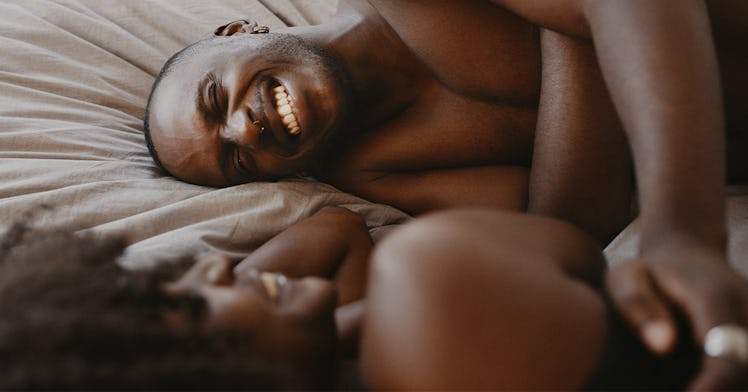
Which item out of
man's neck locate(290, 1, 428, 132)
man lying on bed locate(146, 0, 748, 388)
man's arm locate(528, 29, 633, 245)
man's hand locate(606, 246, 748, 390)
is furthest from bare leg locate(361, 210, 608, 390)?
man's neck locate(290, 1, 428, 132)

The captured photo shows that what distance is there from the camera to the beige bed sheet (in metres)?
1.16

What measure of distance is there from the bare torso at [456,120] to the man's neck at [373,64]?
1 cm

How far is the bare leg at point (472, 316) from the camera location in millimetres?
594

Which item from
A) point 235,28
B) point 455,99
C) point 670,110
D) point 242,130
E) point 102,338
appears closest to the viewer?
point 102,338

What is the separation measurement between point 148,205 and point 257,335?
2.11 ft

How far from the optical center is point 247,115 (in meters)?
1.33

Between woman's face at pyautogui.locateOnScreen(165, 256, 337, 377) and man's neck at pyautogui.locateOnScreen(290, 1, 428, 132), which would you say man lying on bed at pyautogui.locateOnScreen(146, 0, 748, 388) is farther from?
woman's face at pyautogui.locateOnScreen(165, 256, 337, 377)

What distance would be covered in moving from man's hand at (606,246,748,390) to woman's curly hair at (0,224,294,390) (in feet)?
0.97

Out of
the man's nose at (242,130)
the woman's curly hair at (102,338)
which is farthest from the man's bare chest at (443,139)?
the woman's curly hair at (102,338)

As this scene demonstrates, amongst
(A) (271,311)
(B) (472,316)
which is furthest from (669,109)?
(A) (271,311)

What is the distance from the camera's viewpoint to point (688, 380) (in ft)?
2.10

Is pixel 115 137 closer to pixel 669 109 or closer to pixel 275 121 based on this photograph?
pixel 275 121

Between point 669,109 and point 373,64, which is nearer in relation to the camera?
point 669,109

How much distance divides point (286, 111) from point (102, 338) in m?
0.83
